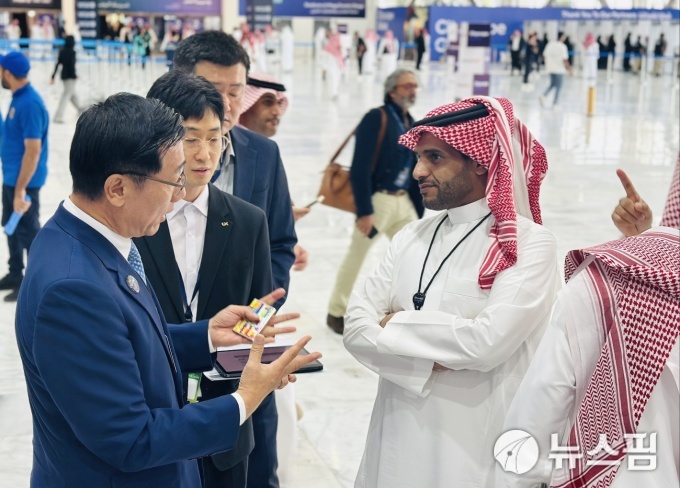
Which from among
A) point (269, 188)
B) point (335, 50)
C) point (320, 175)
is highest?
point (269, 188)

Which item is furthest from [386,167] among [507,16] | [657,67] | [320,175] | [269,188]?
[507,16]

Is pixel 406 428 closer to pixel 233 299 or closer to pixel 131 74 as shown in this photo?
pixel 233 299

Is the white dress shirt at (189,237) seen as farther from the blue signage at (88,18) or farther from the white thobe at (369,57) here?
the white thobe at (369,57)

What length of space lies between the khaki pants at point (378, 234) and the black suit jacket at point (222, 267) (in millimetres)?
3032

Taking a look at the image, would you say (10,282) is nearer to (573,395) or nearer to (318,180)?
(318,180)

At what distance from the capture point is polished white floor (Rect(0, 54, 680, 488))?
4.61 meters

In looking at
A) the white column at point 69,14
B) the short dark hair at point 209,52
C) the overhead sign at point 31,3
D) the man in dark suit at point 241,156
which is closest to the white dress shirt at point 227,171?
the man in dark suit at point 241,156

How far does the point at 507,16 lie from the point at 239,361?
140ft

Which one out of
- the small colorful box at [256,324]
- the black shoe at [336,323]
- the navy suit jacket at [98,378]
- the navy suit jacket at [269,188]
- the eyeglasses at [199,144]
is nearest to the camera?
the navy suit jacket at [98,378]

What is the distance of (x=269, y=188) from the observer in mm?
3389

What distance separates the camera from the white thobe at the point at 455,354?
259cm

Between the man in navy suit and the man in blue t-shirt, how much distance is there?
4.91 m

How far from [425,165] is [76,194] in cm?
127

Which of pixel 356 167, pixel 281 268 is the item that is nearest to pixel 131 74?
pixel 356 167
